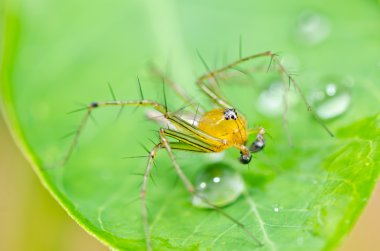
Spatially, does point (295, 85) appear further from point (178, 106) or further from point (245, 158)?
point (178, 106)

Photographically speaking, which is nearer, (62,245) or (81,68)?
(62,245)

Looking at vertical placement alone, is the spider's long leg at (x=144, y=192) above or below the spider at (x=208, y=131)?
below

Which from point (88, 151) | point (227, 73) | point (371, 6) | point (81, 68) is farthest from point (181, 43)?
point (371, 6)

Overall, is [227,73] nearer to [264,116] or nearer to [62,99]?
[264,116]

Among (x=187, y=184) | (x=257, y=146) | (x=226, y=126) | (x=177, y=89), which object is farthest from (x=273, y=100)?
(x=187, y=184)

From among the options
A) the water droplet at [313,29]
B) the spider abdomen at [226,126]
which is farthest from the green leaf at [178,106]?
the spider abdomen at [226,126]

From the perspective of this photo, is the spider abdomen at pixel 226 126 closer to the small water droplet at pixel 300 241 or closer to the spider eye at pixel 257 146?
the spider eye at pixel 257 146

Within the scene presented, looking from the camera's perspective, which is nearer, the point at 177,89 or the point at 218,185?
the point at 218,185
